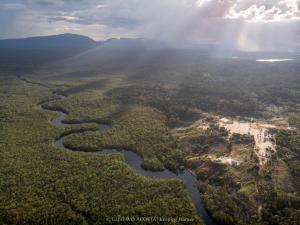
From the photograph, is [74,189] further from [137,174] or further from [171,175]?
[171,175]

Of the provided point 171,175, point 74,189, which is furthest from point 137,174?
point 74,189

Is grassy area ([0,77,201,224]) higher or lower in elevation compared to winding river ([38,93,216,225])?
higher

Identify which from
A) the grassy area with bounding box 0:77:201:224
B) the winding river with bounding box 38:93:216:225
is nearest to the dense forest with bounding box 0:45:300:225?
the grassy area with bounding box 0:77:201:224

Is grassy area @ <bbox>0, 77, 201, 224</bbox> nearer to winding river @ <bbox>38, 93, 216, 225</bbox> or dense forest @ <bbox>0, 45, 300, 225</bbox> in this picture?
dense forest @ <bbox>0, 45, 300, 225</bbox>

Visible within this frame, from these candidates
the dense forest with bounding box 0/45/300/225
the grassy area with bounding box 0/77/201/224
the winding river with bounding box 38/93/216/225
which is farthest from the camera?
the winding river with bounding box 38/93/216/225

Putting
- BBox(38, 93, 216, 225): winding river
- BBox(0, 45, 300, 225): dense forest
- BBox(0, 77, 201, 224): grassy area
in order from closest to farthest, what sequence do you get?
BBox(0, 77, 201, 224): grassy area
BBox(0, 45, 300, 225): dense forest
BBox(38, 93, 216, 225): winding river

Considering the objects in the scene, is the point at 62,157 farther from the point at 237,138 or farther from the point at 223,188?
the point at 237,138

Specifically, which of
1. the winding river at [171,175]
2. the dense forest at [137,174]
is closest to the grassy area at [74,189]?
the dense forest at [137,174]

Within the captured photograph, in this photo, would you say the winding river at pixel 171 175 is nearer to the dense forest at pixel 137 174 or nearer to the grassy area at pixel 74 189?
the dense forest at pixel 137 174
